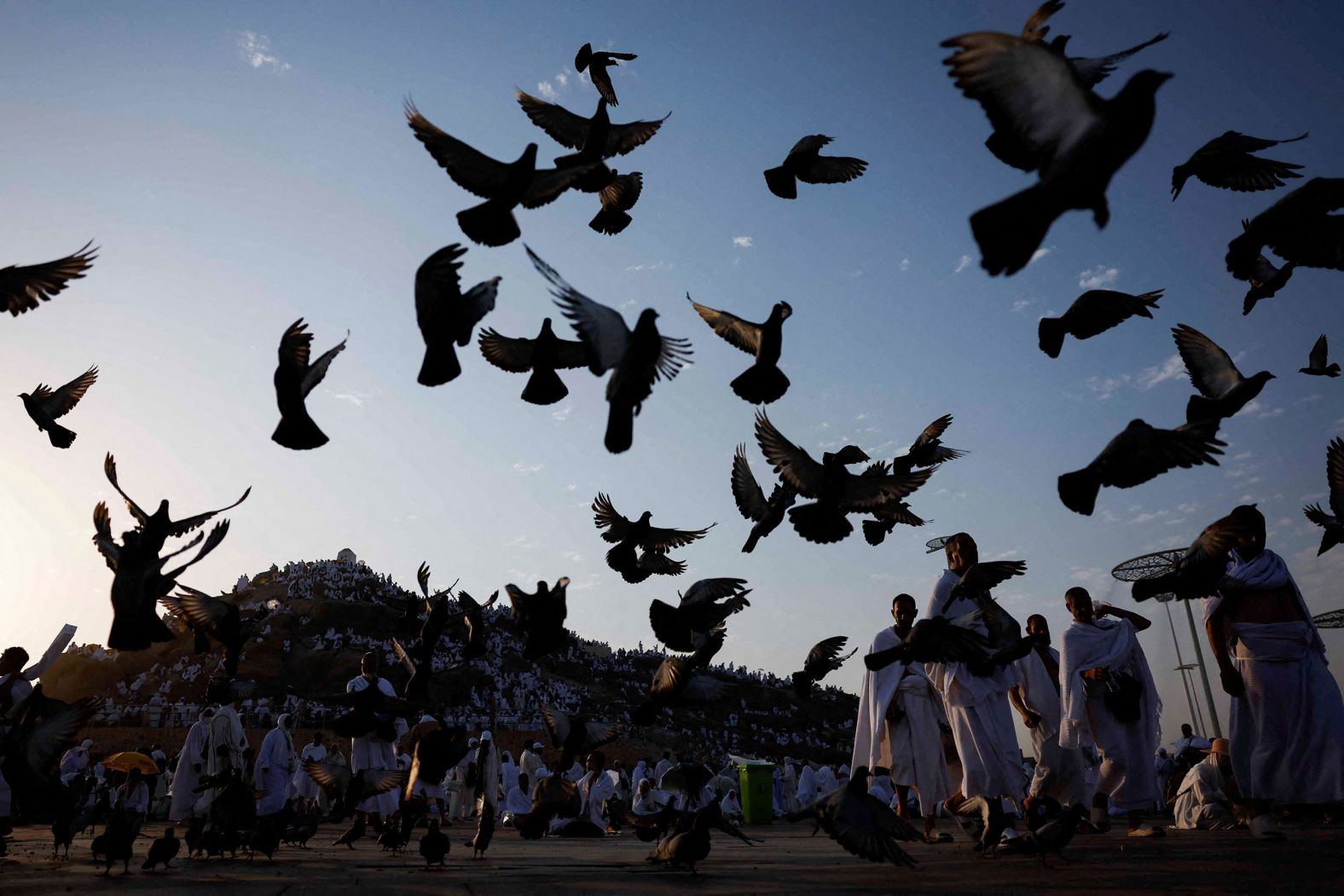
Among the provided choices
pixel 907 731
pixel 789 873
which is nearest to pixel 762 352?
pixel 789 873

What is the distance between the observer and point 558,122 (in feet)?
24.7

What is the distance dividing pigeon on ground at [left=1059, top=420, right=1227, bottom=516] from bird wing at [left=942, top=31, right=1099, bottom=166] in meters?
1.75

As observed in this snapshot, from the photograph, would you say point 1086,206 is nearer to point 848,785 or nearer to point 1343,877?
point 848,785

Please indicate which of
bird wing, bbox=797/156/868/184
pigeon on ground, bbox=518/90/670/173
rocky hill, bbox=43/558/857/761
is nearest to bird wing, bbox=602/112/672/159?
pigeon on ground, bbox=518/90/670/173

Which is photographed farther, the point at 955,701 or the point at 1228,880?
the point at 955,701

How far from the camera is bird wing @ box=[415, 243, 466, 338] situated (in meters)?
5.45

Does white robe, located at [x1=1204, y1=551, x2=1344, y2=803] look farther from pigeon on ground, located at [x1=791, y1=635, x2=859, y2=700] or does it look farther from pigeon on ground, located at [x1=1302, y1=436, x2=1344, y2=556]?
pigeon on ground, located at [x1=791, y1=635, x2=859, y2=700]

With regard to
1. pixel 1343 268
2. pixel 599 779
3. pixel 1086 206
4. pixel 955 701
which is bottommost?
pixel 599 779

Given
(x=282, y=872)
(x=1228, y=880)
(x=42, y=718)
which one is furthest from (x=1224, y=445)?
(x=42, y=718)

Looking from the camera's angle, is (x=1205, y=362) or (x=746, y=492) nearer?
(x=1205, y=362)

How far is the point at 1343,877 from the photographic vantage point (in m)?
4.23

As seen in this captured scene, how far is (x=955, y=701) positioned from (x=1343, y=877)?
3.55 meters

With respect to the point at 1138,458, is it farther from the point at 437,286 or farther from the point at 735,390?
the point at 437,286

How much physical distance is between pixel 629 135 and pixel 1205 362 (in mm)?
4675
